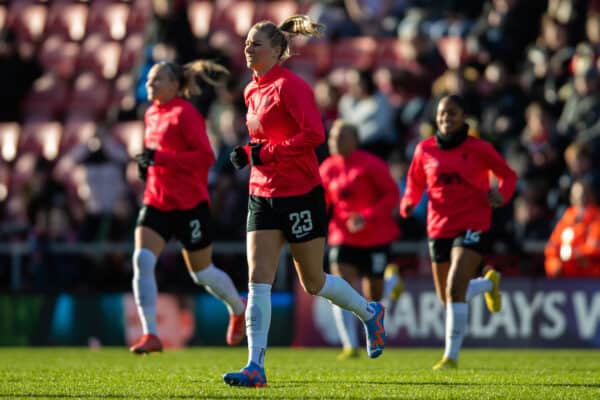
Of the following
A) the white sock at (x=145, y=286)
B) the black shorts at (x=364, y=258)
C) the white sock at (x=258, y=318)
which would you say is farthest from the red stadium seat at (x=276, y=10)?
the white sock at (x=258, y=318)

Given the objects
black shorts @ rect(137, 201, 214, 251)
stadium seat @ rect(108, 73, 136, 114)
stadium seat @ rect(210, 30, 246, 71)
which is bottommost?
black shorts @ rect(137, 201, 214, 251)

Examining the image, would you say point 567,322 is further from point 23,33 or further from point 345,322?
point 23,33

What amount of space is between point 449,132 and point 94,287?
24.7 feet

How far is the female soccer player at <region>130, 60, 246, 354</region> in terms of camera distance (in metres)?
11.0

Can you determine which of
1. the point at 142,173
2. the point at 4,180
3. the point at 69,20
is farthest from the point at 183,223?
the point at 69,20

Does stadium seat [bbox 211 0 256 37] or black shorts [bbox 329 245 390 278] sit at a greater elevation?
stadium seat [bbox 211 0 256 37]

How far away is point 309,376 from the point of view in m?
9.52

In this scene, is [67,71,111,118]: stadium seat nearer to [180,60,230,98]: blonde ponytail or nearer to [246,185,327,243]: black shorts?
[180,60,230,98]: blonde ponytail

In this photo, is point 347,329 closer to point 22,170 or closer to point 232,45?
point 232,45

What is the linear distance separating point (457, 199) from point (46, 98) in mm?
13312

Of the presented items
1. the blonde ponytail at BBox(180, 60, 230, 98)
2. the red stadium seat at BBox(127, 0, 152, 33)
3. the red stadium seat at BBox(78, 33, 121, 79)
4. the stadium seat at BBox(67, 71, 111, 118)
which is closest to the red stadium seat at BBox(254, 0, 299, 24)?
the red stadium seat at BBox(127, 0, 152, 33)

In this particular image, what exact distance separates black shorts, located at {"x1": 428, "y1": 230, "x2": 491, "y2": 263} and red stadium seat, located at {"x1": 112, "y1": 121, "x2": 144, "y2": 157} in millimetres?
9842

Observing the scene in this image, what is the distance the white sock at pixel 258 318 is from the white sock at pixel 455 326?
280cm

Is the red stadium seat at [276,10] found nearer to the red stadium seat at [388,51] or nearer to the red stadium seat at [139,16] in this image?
the red stadium seat at [388,51]
